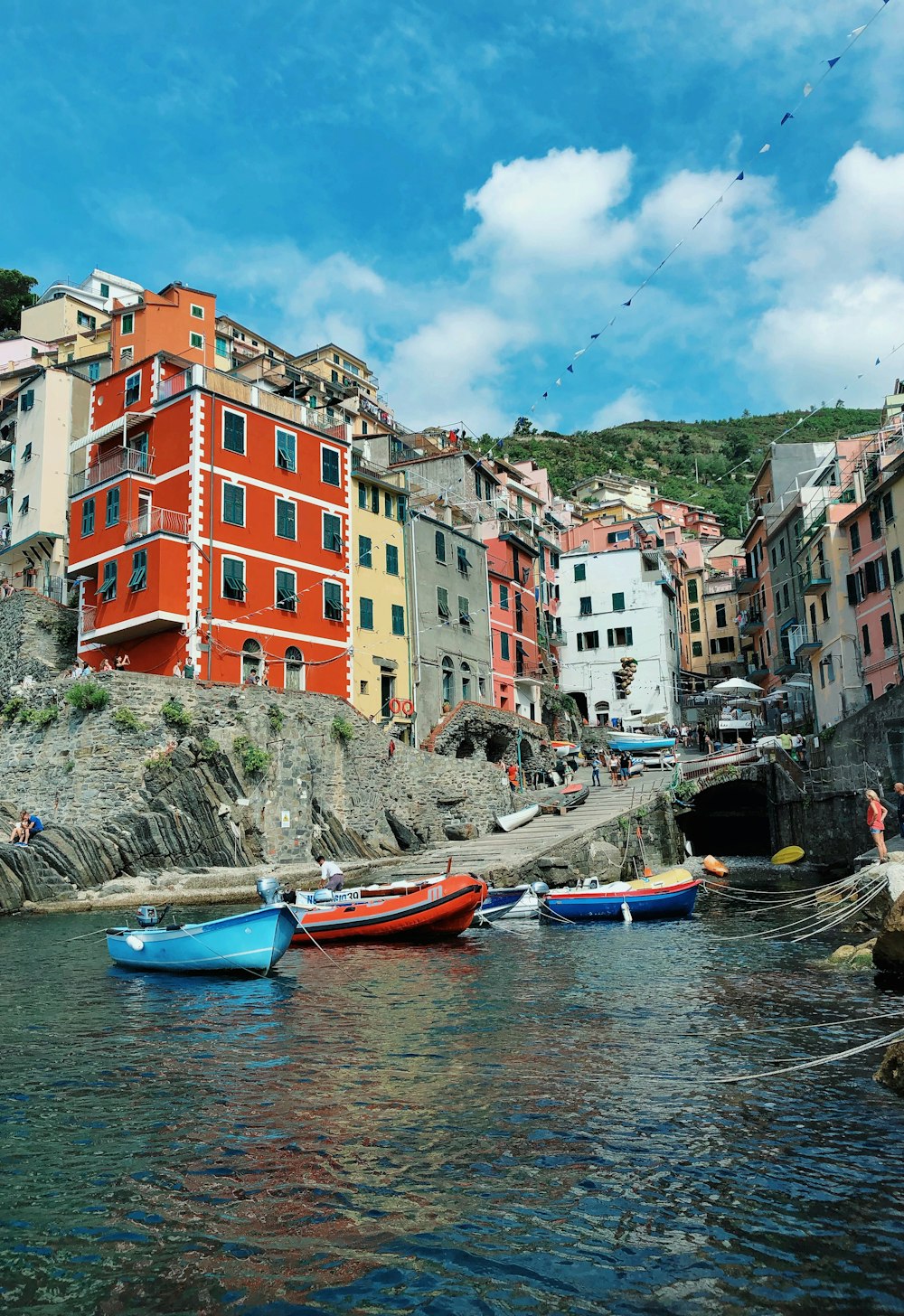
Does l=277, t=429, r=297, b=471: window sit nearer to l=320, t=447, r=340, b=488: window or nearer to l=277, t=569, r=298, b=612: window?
l=320, t=447, r=340, b=488: window

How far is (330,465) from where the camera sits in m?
44.9

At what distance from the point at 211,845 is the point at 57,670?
14.0 m

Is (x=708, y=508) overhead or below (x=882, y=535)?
overhead

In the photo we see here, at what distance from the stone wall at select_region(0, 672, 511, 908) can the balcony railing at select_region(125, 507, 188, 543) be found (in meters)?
6.74

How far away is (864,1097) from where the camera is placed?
379 inches

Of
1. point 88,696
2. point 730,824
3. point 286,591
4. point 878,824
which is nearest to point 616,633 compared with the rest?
point 730,824

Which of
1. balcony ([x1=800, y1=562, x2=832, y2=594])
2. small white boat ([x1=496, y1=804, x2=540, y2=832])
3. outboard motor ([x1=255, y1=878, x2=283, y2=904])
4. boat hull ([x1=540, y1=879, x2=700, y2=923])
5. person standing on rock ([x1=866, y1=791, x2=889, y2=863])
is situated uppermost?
balcony ([x1=800, y1=562, x2=832, y2=594])

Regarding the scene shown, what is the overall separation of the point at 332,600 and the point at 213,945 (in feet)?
84.7

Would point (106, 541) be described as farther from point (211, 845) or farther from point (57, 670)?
point (211, 845)

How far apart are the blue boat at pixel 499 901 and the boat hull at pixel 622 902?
1068mm

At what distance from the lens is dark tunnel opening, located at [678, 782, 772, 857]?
179 feet

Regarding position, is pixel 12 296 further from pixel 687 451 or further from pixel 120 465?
pixel 687 451

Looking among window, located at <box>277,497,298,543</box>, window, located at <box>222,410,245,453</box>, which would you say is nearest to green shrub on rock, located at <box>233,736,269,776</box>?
window, located at <box>277,497,298,543</box>

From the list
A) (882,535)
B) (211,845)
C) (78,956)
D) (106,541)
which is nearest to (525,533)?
(882,535)
